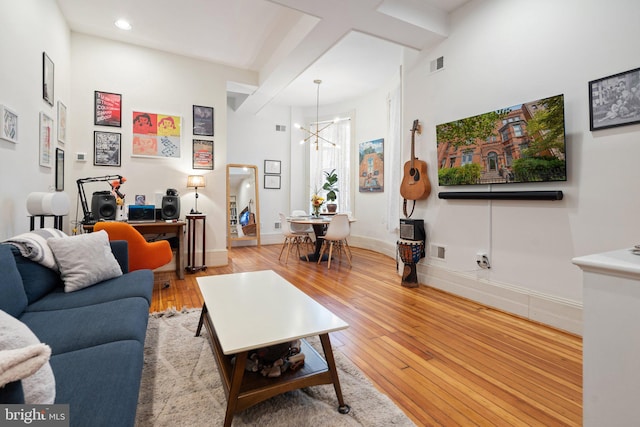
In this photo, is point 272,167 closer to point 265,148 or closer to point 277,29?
point 265,148

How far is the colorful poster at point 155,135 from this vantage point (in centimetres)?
420

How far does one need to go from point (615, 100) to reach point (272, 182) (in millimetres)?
5803

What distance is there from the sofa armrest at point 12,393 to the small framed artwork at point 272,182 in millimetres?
6415

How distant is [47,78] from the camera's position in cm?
292

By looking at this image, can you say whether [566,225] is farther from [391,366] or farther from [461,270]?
[391,366]

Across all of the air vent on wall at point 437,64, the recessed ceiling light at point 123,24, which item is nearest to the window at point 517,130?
the air vent on wall at point 437,64

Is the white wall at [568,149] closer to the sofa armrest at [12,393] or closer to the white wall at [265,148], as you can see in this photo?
the sofa armrest at [12,393]

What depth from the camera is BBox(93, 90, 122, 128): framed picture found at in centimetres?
398

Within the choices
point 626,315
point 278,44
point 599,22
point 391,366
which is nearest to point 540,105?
point 599,22

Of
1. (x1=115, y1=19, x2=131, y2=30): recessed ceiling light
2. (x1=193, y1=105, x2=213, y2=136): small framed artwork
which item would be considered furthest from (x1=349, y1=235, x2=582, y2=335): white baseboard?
(x1=115, y1=19, x2=131, y2=30): recessed ceiling light

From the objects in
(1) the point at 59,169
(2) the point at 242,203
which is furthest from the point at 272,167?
(1) the point at 59,169

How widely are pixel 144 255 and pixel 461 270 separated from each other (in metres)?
3.34

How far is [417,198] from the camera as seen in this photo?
12.0 feet

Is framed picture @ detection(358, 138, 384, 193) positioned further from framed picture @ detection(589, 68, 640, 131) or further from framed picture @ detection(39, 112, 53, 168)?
framed picture @ detection(39, 112, 53, 168)
